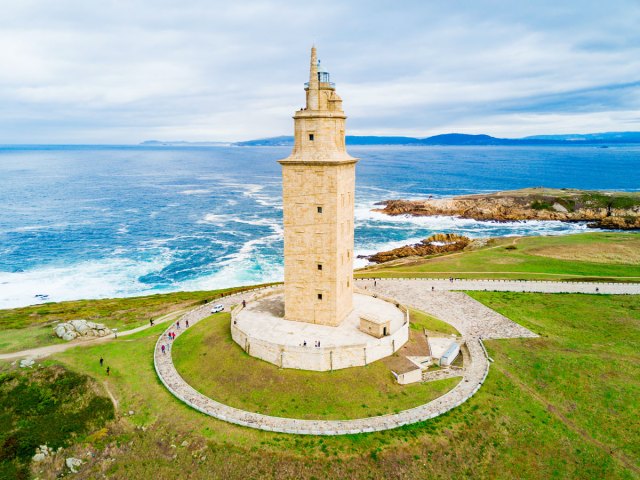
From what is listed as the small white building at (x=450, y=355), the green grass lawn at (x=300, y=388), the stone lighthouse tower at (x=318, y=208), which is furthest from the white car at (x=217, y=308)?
the small white building at (x=450, y=355)

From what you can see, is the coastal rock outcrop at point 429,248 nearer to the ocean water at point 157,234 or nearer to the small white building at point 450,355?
the ocean water at point 157,234

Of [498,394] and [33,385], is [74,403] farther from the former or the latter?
[498,394]

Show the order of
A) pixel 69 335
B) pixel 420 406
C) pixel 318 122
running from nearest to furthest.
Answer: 1. pixel 420 406
2. pixel 318 122
3. pixel 69 335

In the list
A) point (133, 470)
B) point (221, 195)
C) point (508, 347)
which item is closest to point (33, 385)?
point (133, 470)

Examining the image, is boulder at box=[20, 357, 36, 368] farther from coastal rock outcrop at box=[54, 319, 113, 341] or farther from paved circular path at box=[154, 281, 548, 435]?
paved circular path at box=[154, 281, 548, 435]

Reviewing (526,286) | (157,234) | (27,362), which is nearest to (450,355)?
(526,286)

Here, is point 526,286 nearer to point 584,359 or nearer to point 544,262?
point 544,262
